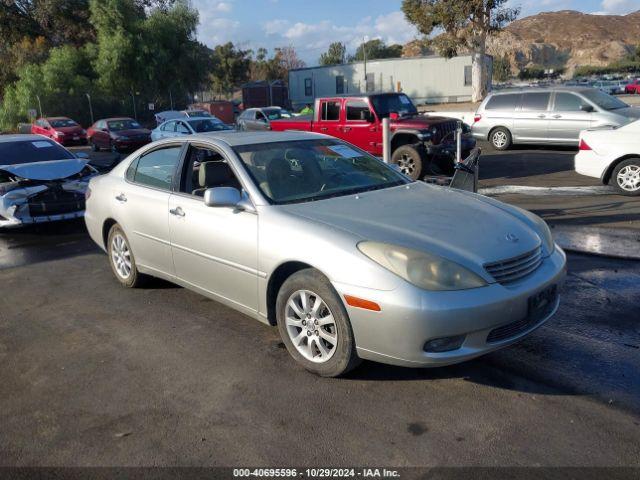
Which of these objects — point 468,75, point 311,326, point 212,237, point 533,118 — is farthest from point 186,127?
point 468,75

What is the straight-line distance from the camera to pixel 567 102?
→ 14.5 meters

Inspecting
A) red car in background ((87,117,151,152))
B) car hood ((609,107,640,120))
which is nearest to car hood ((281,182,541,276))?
car hood ((609,107,640,120))

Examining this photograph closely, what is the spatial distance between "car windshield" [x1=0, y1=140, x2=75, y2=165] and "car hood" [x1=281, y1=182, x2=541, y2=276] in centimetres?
696

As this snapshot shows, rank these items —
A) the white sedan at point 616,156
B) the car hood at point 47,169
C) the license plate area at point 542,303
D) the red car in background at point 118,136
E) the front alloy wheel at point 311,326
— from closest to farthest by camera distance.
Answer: the license plate area at point 542,303, the front alloy wheel at point 311,326, the car hood at point 47,169, the white sedan at point 616,156, the red car in background at point 118,136

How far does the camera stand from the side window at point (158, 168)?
5.12 meters

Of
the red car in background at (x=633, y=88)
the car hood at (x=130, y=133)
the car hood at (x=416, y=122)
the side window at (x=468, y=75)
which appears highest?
the side window at (x=468, y=75)

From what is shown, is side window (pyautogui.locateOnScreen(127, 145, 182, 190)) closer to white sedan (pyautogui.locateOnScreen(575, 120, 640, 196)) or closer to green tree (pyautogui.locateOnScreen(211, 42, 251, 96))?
white sedan (pyautogui.locateOnScreen(575, 120, 640, 196))

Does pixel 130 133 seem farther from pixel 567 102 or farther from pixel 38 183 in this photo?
pixel 567 102

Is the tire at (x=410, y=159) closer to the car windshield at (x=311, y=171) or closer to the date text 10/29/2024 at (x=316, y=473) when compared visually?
the car windshield at (x=311, y=171)

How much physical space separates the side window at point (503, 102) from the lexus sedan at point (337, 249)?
1185 cm

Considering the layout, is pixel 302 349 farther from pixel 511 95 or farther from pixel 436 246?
pixel 511 95

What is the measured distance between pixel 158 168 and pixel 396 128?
7.36 metres

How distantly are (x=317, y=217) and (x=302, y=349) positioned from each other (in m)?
0.89

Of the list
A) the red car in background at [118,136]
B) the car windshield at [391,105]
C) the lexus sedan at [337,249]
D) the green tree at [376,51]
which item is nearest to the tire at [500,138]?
the car windshield at [391,105]
